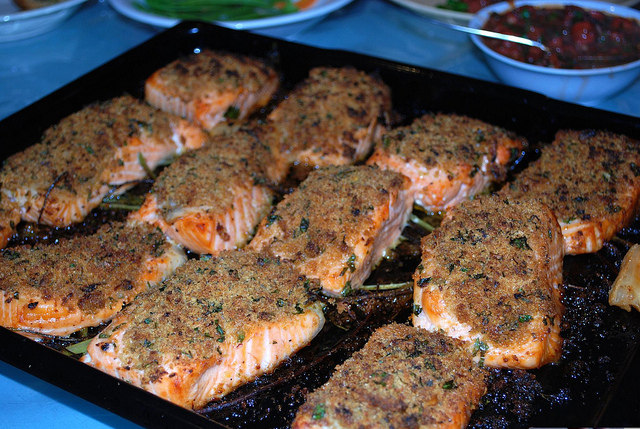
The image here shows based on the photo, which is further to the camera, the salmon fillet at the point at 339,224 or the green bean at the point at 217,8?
the green bean at the point at 217,8

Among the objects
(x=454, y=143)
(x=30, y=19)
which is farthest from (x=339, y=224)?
(x=30, y=19)

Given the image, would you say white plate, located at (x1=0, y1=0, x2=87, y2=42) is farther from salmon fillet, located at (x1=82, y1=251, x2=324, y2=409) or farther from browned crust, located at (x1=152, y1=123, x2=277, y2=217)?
salmon fillet, located at (x1=82, y1=251, x2=324, y2=409)

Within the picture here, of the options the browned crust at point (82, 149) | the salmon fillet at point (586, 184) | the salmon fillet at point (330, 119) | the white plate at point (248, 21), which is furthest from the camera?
the white plate at point (248, 21)

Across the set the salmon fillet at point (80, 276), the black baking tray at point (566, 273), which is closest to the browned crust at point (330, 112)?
the black baking tray at point (566, 273)

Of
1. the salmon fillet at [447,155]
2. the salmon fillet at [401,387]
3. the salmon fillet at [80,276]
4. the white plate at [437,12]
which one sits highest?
the white plate at [437,12]

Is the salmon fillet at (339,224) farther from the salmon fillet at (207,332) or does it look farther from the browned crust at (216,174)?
the browned crust at (216,174)

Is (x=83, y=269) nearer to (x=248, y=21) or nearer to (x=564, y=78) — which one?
(x=248, y=21)

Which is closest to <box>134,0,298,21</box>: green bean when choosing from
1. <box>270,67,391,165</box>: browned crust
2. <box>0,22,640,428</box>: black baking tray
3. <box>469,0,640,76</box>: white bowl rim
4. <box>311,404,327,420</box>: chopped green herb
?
<box>0,22,640,428</box>: black baking tray
